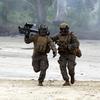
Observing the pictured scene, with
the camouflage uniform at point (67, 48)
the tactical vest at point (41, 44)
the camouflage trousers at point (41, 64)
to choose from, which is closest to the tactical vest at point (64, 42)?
the camouflage uniform at point (67, 48)

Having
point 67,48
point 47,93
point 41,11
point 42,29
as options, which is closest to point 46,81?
point 67,48

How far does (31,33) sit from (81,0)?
35526 millimetres

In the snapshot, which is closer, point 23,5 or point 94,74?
point 94,74

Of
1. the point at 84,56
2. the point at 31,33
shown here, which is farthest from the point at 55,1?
the point at 31,33

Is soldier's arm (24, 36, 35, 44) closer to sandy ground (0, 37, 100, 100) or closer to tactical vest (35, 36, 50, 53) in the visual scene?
tactical vest (35, 36, 50, 53)

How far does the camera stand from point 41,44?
11.8 m

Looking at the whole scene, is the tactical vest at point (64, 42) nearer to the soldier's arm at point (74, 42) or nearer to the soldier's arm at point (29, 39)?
the soldier's arm at point (74, 42)

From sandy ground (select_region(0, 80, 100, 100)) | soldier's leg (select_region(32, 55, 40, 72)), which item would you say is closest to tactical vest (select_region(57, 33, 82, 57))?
soldier's leg (select_region(32, 55, 40, 72))

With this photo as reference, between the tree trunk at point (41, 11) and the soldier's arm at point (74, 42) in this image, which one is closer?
the soldier's arm at point (74, 42)

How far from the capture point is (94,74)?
55.5 feet

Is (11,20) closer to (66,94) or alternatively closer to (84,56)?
(84,56)

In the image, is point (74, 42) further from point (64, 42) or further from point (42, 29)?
point (42, 29)

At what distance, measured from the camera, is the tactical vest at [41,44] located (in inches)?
463

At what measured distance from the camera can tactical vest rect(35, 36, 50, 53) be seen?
1175cm
